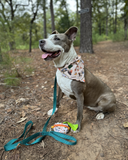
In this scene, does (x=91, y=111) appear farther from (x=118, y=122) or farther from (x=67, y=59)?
(x=67, y=59)

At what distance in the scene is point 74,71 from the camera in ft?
7.19

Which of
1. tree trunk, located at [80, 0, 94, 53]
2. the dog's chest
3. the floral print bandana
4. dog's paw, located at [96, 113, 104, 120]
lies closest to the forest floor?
dog's paw, located at [96, 113, 104, 120]

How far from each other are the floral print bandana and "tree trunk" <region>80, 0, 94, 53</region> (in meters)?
5.49

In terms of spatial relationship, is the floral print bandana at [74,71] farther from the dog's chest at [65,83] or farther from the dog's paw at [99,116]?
the dog's paw at [99,116]

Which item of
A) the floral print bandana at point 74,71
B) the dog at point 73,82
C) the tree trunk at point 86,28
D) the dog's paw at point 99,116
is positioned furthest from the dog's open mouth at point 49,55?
the tree trunk at point 86,28

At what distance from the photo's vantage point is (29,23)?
764 centimetres

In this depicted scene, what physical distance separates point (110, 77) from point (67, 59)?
9.11 ft

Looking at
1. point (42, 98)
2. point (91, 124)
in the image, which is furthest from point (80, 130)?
point (42, 98)

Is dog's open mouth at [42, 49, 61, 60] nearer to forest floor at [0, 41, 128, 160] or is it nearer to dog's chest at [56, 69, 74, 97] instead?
dog's chest at [56, 69, 74, 97]

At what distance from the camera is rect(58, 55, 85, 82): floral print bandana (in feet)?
7.14

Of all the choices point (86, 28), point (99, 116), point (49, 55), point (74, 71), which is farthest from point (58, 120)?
point (86, 28)

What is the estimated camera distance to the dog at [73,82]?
2.02 metres

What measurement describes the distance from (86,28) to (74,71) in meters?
5.83

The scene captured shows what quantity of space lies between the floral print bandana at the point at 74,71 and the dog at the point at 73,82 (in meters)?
0.06
